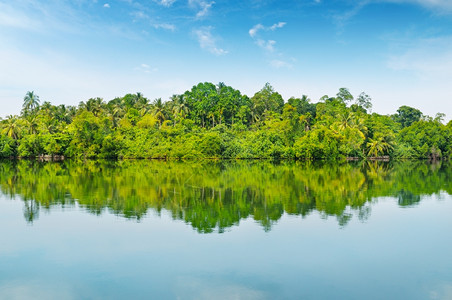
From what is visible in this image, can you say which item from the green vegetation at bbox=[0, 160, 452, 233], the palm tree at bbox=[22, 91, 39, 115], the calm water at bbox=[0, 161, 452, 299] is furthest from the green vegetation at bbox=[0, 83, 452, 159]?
the calm water at bbox=[0, 161, 452, 299]

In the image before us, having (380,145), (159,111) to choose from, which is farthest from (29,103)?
(380,145)

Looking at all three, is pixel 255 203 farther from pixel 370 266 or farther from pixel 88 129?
pixel 88 129

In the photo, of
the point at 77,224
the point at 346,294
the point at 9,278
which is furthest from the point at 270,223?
the point at 9,278

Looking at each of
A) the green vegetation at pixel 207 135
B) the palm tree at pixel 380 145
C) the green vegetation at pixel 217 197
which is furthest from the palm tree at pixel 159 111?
the green vegetation at pixel 217 197

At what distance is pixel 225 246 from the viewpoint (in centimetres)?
974

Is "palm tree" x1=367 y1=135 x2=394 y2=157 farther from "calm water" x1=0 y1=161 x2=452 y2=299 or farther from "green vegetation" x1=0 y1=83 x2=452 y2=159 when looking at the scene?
"calm water" x1=0 y1=161 x2=452 y2=299

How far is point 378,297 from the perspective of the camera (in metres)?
6.83

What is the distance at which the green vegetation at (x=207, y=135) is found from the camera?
56344 millimetres

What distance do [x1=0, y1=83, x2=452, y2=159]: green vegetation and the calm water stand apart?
127 feet

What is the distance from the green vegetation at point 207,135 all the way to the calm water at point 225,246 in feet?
127

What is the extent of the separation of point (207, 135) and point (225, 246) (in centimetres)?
4753

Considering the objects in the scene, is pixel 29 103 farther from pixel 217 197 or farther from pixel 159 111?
pixel 217 197

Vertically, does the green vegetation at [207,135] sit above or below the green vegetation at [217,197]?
above

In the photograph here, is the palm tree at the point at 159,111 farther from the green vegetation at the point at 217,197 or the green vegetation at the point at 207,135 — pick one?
the green vegetation at the point at 217,197
